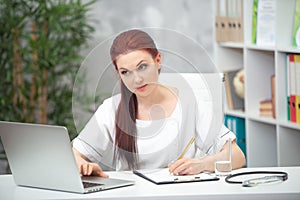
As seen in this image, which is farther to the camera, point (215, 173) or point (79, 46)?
point (79, 46)

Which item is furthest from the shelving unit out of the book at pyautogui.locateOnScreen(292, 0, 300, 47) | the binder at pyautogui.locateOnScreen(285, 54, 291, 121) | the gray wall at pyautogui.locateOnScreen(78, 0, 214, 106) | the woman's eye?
the woman's eye

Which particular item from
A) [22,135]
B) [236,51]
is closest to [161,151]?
[22,135]

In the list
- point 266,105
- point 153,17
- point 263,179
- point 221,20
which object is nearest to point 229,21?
point 221,20

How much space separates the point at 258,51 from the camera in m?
4.08

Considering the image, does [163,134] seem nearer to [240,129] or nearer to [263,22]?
[263,22]

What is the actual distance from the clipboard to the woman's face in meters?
0.27

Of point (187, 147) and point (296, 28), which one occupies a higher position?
point (296, 28)

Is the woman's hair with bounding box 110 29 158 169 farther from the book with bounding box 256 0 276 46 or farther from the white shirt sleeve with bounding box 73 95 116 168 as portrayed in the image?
the book with bounding box 256 0 276 46

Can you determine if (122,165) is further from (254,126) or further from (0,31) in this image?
(0,31)

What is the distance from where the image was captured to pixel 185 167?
7.52ft

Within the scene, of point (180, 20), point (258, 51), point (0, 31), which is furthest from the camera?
point (180, 20)

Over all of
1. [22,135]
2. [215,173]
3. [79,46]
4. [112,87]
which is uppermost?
[79,46]

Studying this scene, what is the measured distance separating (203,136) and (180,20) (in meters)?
2.56

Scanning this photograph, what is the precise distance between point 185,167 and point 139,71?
1.17 ft
